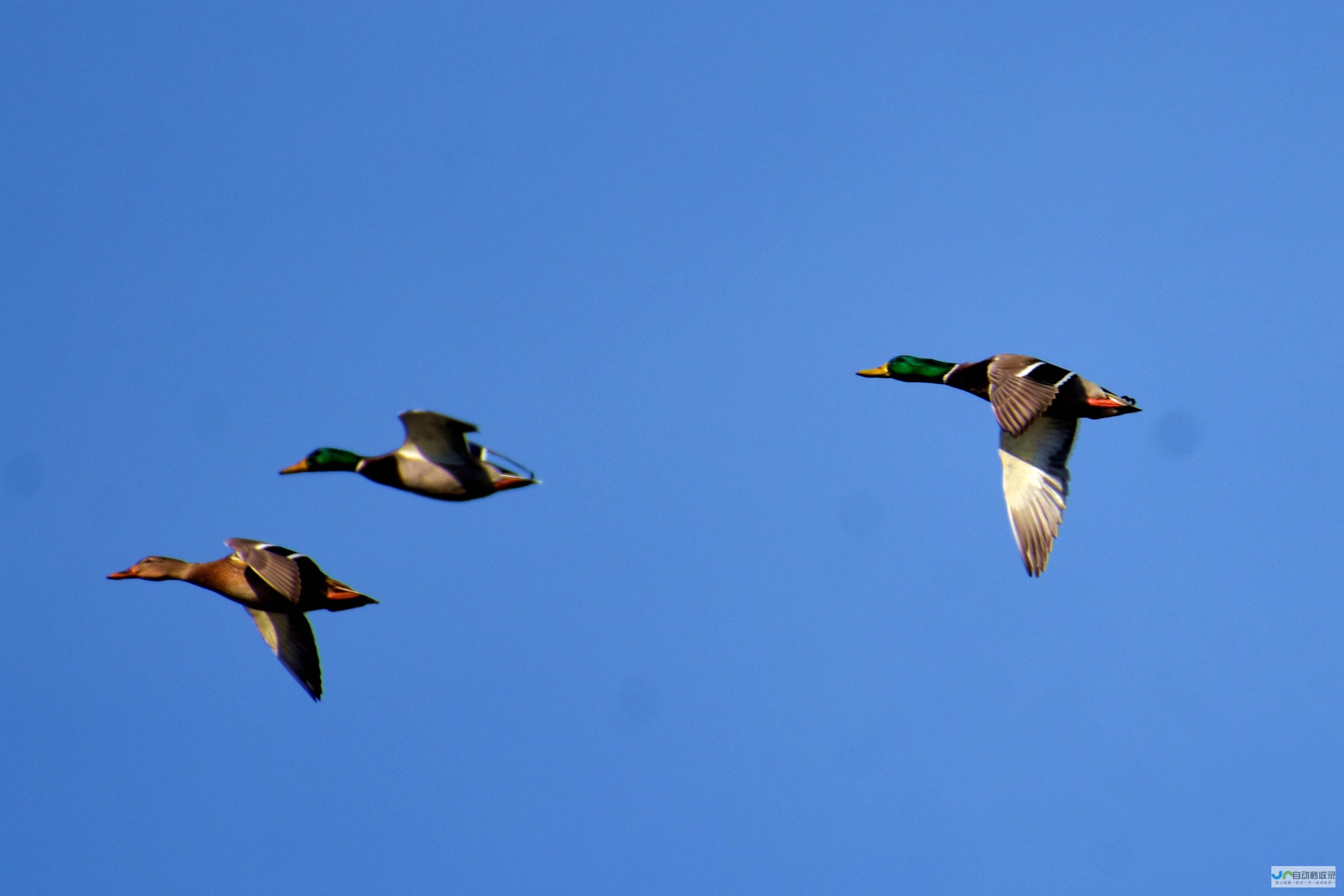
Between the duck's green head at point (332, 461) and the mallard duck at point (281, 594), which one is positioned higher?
the duck's green head at point (332, 461)

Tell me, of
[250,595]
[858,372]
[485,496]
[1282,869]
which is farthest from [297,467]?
[1282,869]

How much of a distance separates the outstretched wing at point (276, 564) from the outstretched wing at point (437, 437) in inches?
81.4

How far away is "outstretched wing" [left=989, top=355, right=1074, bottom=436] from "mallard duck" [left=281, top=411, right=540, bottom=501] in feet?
17.6

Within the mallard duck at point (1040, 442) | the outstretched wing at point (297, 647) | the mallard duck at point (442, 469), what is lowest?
the outstretched wing at point (297, 647)

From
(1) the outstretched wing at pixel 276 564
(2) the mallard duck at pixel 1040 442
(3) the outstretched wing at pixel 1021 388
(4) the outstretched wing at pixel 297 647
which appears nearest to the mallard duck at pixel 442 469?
(1) the outstretched wing at pixel 276 564

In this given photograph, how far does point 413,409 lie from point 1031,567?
7588mm

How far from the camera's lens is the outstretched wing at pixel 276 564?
17.6 metres

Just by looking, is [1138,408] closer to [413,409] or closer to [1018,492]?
[1018,492]

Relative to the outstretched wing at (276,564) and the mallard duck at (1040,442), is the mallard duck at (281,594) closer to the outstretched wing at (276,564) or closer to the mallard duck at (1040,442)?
the outstretched wing at (276,564)

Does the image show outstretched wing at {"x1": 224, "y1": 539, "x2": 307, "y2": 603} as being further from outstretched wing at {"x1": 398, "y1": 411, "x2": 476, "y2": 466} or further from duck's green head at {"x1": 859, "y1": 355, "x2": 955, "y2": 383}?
duck's green head at {"x1": 859, "y1": 355, "x2": 955, "y2": 383}

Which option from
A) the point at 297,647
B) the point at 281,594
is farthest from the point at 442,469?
the point at 297,647

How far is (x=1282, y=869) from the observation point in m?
21.6

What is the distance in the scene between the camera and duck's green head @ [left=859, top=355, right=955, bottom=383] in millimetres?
20984

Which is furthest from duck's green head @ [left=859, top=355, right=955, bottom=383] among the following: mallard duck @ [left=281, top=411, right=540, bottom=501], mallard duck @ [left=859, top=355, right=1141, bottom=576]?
mallard duck @ [left=281, top=411, right=540, bottom=501]
